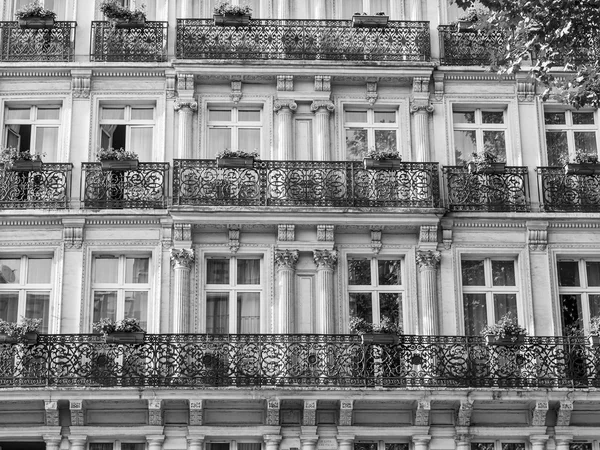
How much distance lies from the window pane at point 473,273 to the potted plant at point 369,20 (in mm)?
5072

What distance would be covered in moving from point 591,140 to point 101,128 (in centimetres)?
990

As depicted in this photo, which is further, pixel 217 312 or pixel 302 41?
pixel 302 41

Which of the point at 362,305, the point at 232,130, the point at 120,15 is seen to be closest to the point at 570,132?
the point at 362,305

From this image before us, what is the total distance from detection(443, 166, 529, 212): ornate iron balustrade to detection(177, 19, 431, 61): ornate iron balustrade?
2.63m

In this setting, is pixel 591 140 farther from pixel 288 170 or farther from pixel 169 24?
pixel 169 24

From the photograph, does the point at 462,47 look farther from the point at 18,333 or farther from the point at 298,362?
the point at 18,333

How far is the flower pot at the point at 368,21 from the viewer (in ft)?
86.5

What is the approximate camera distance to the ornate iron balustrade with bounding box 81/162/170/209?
2522cm

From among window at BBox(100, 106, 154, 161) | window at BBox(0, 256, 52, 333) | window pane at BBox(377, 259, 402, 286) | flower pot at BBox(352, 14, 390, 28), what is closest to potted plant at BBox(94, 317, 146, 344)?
window at BBox(0, 256, 52, 333)

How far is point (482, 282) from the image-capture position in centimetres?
2575

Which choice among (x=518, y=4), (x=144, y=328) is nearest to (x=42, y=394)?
(x=144, y=328)

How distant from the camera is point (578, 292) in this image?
25703 mm

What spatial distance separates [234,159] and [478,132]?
203 inches

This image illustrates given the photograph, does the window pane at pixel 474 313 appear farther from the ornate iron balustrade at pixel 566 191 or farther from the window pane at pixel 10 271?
the window pane at pixel 10 271
